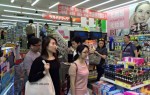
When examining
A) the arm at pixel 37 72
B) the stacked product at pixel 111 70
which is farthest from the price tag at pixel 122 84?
the arm at pixel 37 72

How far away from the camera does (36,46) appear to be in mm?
3000

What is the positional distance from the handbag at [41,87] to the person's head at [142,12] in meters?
8.12

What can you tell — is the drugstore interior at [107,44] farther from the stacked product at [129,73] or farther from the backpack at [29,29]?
the backpack at [29,29]

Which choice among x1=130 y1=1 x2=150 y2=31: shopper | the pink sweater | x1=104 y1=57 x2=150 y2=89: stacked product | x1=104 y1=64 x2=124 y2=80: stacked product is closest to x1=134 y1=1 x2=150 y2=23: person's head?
x1=130 y1=1 x2=150 y2=31: shopper

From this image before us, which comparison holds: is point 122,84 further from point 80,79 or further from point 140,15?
point 140,15

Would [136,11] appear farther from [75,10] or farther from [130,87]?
[130,87]

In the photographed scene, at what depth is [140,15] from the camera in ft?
29.7

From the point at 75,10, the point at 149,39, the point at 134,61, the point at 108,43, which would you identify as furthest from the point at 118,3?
the point at 134,61

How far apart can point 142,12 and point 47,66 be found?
27.3ft

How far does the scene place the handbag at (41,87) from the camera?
1941mm

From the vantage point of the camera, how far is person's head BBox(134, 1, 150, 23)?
8.80m

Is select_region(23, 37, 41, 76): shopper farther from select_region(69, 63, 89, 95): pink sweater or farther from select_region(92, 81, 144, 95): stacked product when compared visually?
select_region(92, 81, 144, 95): stacked product

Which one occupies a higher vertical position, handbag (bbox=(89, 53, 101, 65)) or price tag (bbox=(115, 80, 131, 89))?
handbag (bbox=(89, 53, 101, 65))

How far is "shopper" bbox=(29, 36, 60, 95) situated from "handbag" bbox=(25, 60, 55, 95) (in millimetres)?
48
